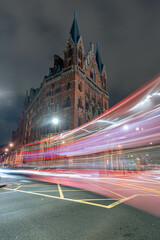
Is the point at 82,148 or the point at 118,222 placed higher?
the point at 82,148

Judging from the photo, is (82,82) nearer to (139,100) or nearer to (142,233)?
(139,100)

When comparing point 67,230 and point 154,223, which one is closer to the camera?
point 67,230

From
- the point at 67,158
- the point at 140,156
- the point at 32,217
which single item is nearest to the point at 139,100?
the point at 32,217

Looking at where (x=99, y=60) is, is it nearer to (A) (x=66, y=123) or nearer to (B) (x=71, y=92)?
(B) (x=71, y=92)

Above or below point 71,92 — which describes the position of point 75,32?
above

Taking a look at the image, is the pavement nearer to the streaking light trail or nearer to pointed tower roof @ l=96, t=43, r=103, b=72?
the streaking light trail

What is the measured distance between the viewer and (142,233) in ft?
10.9

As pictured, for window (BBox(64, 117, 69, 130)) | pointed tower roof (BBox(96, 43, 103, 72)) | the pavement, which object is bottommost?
the pavement

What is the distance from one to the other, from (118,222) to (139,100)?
44.2ft

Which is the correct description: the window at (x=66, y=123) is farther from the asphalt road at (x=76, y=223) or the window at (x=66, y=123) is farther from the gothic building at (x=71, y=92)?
the asphalt road at (x=76, y=223)

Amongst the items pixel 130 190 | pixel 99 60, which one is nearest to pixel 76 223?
pixel 130 190

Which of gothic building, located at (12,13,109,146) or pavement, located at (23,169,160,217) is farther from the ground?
gothic building, located at (12,13,109,146)

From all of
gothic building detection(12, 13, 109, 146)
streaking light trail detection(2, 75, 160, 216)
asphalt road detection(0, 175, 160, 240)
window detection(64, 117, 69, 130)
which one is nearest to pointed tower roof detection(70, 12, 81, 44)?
gothic building detection(12, 13, 109, 146)

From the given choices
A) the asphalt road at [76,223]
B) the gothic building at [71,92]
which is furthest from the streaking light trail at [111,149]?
the gothic building at [71,92]
